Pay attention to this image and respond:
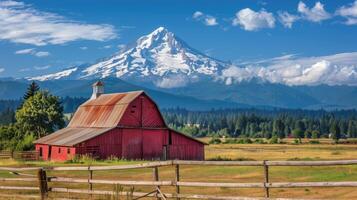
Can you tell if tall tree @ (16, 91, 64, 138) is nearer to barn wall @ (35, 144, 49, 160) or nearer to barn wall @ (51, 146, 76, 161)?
barn wall @ (35, 144, 49, 160)

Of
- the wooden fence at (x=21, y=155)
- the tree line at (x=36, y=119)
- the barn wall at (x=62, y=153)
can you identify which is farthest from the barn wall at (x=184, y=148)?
the tree line at (x=36, y=119)

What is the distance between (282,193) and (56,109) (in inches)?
2627

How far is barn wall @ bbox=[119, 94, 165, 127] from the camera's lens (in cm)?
6519

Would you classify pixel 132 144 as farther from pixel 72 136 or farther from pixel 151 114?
pixel 72 136

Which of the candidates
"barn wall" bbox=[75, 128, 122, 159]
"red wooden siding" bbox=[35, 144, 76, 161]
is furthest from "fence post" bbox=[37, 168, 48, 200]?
"red wooden siding" bbox=[35, 144, 76, 161]

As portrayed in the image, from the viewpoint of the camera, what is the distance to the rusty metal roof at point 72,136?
62062mm

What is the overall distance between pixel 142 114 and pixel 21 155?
49.5 feet

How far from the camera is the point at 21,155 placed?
6769 cm

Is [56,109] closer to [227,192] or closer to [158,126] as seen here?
[158,126]

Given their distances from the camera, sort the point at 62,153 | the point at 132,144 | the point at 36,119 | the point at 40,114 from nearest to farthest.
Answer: the point at 62,153, the point at 132,144, the point at 40,114, the point at 36,119

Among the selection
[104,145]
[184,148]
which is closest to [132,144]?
[104,145]

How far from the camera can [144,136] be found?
6569cm

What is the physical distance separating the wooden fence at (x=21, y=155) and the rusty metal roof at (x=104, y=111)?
6845 millimetres

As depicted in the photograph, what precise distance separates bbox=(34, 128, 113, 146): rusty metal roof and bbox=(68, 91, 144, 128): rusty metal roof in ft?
3.99
